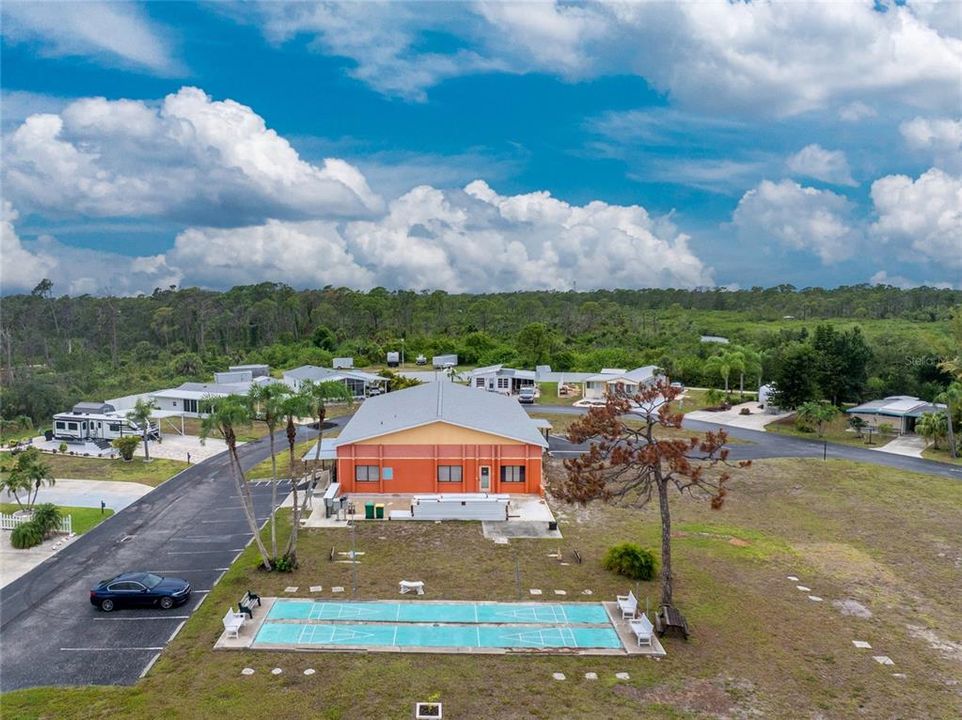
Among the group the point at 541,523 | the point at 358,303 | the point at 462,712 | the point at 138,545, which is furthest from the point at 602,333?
the point at 462,712

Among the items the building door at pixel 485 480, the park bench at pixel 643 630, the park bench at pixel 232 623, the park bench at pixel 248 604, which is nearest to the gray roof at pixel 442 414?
the building door at pixel 485 480

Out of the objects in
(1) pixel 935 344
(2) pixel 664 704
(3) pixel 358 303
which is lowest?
(2) pixel 664 704

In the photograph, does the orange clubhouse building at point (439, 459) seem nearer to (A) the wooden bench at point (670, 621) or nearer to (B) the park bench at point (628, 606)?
(B) the park bench at point (628, 606)

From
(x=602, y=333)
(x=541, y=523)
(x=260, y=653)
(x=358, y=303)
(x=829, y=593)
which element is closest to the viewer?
(x=260, y=653)

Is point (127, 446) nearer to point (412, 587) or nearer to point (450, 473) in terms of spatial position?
point (450, 473)

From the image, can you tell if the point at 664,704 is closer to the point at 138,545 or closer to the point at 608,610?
the point at 608,610

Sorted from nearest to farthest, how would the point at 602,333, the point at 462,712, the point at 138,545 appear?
the point at 462,712 < the point at 138,545 < the point at 602,333
